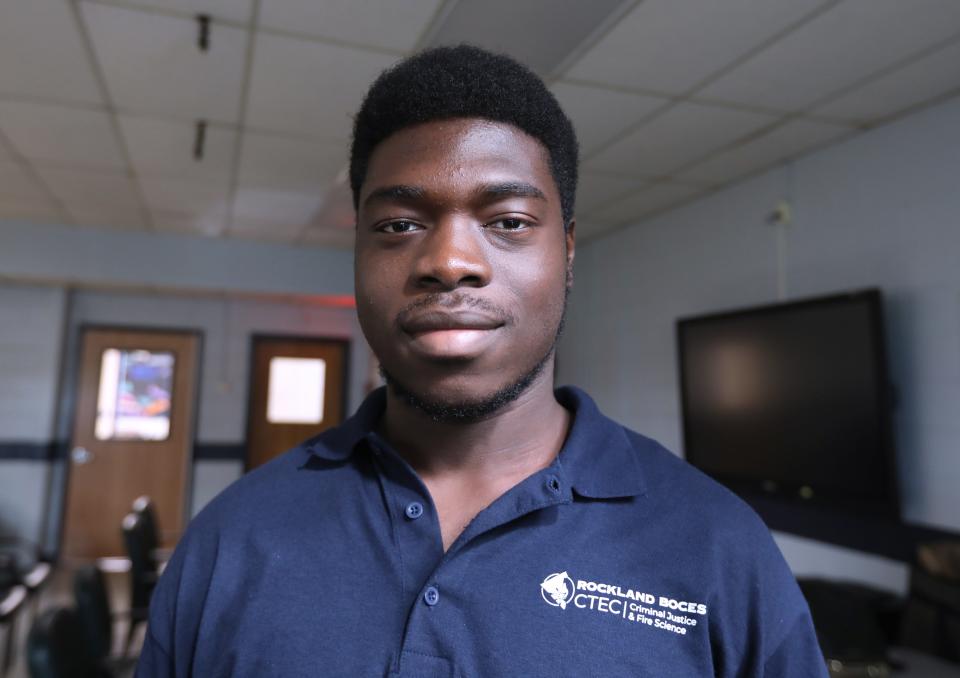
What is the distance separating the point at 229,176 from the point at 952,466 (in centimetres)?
368

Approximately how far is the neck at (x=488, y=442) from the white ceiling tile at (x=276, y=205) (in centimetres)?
347

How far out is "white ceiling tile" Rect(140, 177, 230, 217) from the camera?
388 centimetres

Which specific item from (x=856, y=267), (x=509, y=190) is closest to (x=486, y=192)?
Answer: (x=509, y=190)

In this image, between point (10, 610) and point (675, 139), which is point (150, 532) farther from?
point (675, 139)

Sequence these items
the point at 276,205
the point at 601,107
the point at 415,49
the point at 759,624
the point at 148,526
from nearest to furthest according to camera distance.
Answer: the point at 759,624, the point at 415,49, the point at 601,107, the point at 148,526, the point at 276,205

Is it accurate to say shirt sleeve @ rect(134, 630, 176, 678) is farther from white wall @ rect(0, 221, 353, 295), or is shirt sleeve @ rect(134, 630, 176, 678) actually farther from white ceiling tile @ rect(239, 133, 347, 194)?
white wall @ rect(0, 221, 353, 295)

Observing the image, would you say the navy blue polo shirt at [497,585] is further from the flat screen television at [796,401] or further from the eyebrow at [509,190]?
the flat screen television at [796,401]

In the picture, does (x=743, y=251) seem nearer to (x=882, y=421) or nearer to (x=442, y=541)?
(x=882, y=421)

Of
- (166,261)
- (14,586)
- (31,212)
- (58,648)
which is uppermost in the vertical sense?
(31,212)

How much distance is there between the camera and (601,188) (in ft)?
12.5

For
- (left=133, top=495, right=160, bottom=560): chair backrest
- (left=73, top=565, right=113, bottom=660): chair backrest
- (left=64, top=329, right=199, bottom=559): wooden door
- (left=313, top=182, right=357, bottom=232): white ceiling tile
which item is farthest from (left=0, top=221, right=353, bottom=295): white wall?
(left=73, top=565, right=113, bottom=660): chair backrest

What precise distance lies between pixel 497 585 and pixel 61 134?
3431 millimetres

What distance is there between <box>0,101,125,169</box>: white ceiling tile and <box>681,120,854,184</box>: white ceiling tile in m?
2.86

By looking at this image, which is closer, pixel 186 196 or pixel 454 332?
pixel 454 332
